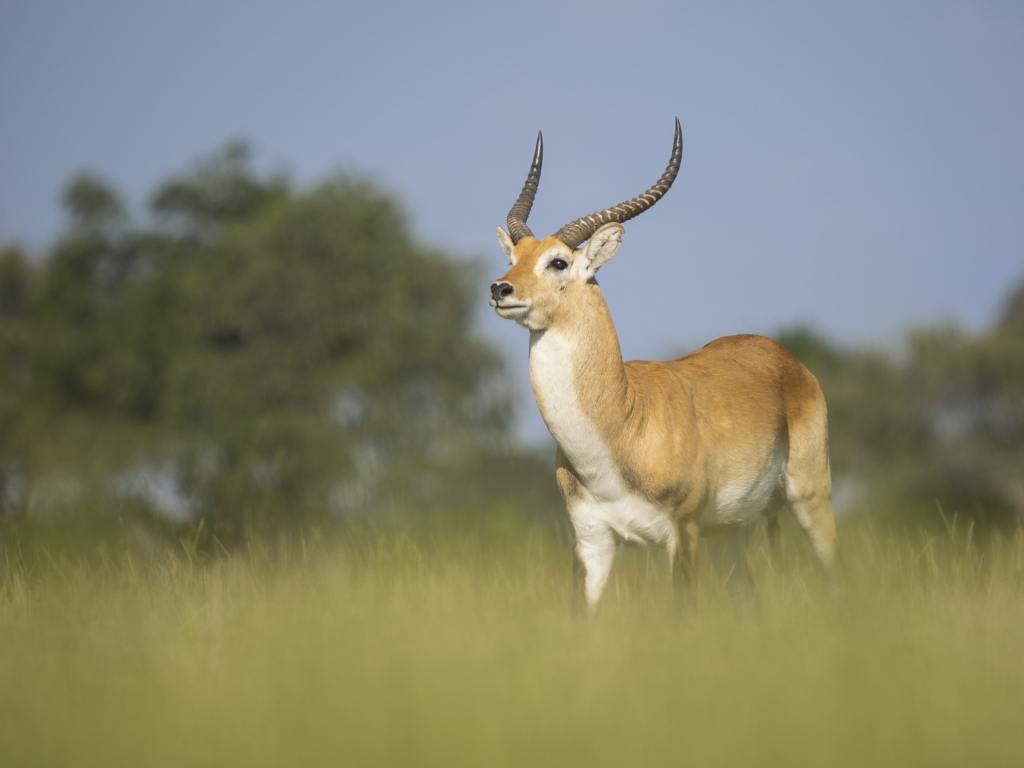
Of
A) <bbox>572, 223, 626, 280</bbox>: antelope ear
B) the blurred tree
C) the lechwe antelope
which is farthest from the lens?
the blurred tree

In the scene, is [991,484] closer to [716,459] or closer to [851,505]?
[851,505]

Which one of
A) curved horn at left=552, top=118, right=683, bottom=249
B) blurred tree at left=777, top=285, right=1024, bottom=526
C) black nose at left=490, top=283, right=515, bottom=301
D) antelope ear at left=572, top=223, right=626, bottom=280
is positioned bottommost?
blurred tree at left=777, top=285, right=1024, bottom=526

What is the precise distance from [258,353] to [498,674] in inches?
751

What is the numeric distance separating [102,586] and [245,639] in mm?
2060

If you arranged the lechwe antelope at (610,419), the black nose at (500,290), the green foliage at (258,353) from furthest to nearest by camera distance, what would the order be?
the green foliage at (258,353) → the lechwe antelope at (610,419) → the black nose at (500,290)

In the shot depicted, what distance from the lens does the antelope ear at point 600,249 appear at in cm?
592

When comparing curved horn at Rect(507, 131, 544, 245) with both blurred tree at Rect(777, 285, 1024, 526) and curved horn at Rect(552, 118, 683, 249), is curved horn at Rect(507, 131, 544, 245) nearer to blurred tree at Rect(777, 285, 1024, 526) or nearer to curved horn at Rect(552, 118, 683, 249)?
curved horn at Rect(552, 118, 683, 249)

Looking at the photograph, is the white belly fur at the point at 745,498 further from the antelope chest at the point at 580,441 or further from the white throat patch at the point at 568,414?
the white throat patch at the point at 568,414

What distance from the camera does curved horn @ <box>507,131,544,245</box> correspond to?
653 centimetres

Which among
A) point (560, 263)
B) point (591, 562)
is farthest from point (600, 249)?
point (591, 562)

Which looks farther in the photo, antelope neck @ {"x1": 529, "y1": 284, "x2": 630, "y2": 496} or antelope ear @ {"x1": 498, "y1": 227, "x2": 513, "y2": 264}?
antelope ear @ {"x1": 498, "y1": 227, "x2": 513, "y2": 264}

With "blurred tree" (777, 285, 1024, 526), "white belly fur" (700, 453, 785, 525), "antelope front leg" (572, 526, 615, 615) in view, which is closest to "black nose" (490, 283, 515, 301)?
"antelope front leg" (572, 526, 615, 615)

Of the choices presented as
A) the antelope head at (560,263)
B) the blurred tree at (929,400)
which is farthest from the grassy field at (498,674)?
the blurred tree at (929,400)

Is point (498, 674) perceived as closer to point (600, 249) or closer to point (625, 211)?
point (600, 249)
